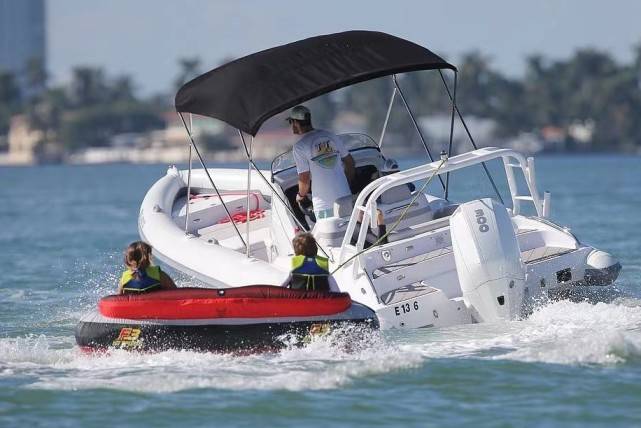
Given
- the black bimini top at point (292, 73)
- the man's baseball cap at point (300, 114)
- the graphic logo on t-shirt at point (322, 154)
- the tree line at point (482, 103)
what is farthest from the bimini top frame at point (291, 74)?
the tree line at point (482, 103)

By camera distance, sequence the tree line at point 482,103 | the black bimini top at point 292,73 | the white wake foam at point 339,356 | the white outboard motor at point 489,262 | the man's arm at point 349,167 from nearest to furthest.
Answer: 1. the white wake foam at point 339,356
2. the white outboard motor at point 489,262
3. the black bimini top at point 292,73
4. the man's arm at point 349,167
5. the tree line at point 482,103

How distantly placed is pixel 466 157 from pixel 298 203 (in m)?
1.91

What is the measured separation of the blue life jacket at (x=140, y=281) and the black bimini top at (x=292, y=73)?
1.52 metres

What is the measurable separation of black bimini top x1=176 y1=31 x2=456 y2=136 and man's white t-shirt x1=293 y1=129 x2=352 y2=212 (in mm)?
473

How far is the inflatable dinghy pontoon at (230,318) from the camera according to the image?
391 inches

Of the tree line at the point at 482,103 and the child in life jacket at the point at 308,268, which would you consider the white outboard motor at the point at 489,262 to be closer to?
the child in life jacket at the point at 308,268

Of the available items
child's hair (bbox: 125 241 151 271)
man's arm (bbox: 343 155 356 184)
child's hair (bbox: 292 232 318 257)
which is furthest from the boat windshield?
child's hair (bbox: 125 241 151 271)

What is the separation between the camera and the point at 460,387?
9.22 metres

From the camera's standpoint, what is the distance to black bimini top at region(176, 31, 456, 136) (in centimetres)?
1152

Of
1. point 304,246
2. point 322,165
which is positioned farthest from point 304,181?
point 304,246

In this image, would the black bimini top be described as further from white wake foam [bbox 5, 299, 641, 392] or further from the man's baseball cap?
white wake foam [bbox 5, 299, 641, 392]

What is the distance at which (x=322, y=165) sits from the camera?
12.1 meters

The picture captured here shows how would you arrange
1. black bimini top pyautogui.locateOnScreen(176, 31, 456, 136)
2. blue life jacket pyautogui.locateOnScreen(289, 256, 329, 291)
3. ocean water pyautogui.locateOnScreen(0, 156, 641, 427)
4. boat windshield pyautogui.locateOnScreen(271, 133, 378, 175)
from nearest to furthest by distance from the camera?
ocean water pyautogui.locateOnScreen(0, 156, 641, 427)
blue life jacket pyautogui.locateOnScreen(289, 256, 329, 291)
black bimini top pyautogui.locateOnScreen(176, 31, 456, 136)
boat windshield pyautogui.locateOnScreen(271, 133, 378, 175)

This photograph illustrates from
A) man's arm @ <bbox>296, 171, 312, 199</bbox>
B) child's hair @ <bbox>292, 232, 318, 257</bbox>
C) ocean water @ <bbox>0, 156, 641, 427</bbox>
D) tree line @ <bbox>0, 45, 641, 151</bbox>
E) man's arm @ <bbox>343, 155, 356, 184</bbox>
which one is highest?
tree line @ <bbox>0, 45, 641, 151</bbox>
